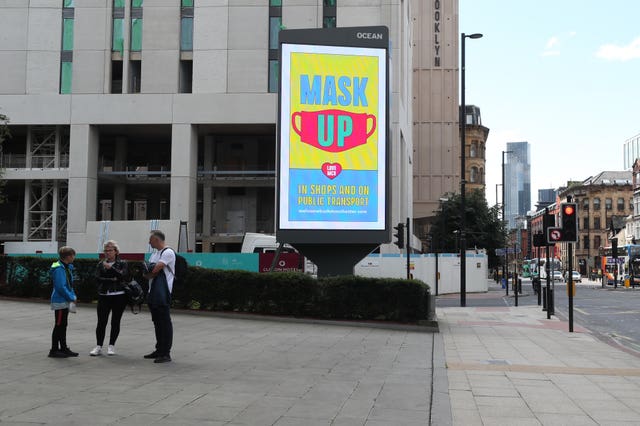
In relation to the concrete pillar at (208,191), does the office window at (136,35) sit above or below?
above

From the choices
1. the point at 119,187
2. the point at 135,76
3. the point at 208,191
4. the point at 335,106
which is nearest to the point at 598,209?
the point at 208,191

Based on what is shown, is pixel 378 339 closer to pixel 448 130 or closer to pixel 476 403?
pixel 476 403

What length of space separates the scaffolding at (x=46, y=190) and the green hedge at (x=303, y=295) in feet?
101

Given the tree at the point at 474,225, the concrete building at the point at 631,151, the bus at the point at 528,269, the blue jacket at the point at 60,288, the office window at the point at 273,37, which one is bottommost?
the bus at the point at 528,269

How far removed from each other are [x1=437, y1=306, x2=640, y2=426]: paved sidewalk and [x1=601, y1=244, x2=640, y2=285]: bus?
44.8 meters

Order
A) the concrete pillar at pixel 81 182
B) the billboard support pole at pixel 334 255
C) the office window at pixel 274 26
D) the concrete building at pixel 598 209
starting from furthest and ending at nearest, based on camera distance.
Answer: the concrete building at pixel 598 209, the office window at pixel 274 26, the concrete pillar at pixel 81 182, the billboard support pole at pixel 334 255

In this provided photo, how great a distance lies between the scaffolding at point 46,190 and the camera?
4538 centimetres

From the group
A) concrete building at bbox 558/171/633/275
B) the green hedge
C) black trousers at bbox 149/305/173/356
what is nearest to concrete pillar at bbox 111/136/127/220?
the green hedge

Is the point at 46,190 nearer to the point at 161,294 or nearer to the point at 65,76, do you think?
the point at 65,76

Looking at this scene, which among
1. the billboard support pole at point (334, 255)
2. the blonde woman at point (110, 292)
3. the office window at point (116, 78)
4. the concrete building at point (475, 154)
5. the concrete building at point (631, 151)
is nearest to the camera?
the blonde woman at point (110, 292)

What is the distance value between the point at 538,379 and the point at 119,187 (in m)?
44.6

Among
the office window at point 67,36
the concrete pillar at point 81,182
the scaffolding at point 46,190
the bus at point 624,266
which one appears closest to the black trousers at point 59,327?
the concrete pillar at point 81,182

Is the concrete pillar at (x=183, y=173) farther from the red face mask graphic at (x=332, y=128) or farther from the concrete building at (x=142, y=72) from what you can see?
the red face mask graphic at (x=332, y=128)

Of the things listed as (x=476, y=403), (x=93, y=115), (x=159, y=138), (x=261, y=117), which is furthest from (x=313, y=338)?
(x=159, y=138)
